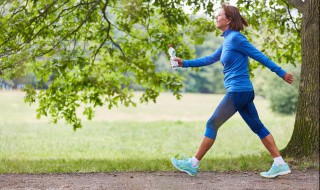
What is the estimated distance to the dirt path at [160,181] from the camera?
5.57m

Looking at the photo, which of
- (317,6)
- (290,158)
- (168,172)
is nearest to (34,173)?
(168,172)

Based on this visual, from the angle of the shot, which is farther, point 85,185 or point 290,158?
point 290,158

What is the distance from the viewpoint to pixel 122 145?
19.1 meters

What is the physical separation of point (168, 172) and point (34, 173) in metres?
1.74

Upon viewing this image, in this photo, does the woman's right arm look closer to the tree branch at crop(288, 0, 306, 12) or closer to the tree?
the tree branch at crop(288, 0, 306, 12)

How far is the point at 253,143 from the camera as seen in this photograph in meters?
19.5

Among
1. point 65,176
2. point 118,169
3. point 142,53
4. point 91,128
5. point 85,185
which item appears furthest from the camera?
point 91,128

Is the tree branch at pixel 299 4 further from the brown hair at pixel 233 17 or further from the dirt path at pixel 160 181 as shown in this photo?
the dirt path at pixel 160 181

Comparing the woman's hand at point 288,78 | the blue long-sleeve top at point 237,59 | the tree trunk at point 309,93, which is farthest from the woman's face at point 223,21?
the tree trunk at point 309,93

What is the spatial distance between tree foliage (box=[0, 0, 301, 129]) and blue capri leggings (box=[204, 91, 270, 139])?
4.15 metres

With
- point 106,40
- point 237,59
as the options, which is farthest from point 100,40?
point 237,59

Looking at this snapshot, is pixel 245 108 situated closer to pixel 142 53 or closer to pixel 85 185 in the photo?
pixel 85 185

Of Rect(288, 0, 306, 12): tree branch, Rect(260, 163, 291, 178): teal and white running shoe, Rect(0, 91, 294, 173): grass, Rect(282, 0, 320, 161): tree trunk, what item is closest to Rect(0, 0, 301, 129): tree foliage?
Rect(0, 91, 294, 173): grass

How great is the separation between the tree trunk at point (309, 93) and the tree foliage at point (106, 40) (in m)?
2.22
